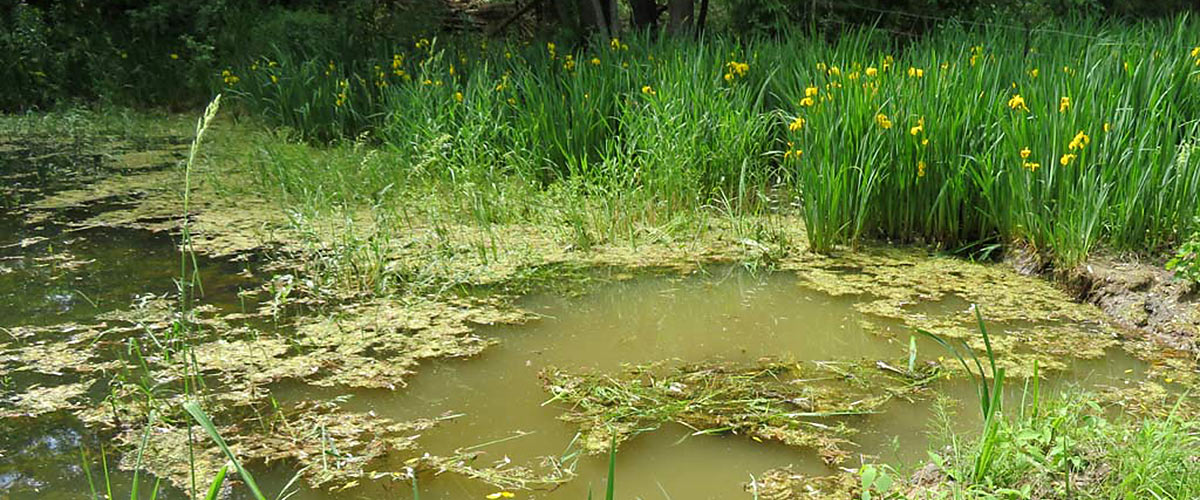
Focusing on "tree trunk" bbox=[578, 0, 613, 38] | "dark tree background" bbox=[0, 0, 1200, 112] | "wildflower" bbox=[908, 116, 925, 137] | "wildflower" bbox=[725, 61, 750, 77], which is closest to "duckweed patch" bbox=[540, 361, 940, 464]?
"wildflower" bbox=[908, 116, 925, 137]

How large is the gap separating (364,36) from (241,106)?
5.74 feet

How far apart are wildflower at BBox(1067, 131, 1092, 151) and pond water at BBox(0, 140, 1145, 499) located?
0.68m

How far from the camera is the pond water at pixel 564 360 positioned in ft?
7.00

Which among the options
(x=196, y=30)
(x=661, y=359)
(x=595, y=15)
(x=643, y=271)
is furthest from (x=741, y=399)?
(x=196, y=30)

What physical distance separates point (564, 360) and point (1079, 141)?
198 cm

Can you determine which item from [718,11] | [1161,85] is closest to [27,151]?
[1161,85]

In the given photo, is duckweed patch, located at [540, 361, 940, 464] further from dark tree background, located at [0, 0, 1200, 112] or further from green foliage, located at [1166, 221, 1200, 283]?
dark tree background, located at [0, 0, 1200, 112]

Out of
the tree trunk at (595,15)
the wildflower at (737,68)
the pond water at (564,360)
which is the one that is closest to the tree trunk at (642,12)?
the tree trunk at (595,15)

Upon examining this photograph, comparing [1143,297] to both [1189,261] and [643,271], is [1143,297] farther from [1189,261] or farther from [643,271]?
[643,271]

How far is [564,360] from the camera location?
2.80 meters

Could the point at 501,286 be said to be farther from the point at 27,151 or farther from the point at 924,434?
the point at 27,151

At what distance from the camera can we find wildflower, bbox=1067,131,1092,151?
10.5 ft

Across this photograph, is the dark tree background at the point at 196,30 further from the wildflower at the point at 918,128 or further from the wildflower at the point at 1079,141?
the wildflower at the point at 1079,141

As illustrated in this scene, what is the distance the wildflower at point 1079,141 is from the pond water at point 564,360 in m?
0.68
